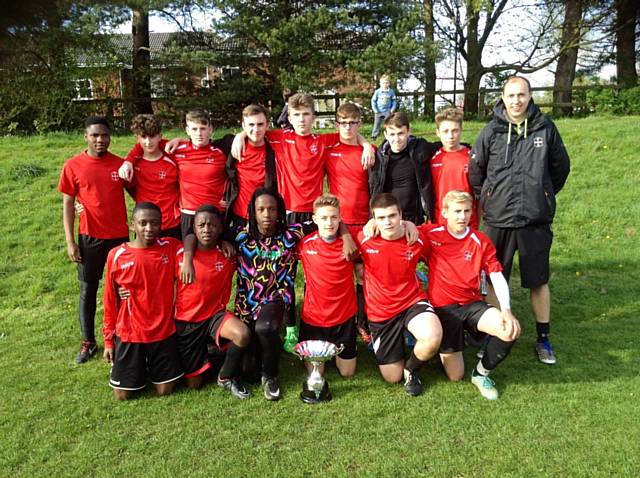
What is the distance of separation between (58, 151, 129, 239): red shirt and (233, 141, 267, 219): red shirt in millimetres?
1055

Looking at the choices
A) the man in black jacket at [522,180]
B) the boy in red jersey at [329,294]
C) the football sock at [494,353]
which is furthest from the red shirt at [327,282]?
the man in black jacket at [522,180]

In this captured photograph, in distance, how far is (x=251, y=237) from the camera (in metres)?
4.45

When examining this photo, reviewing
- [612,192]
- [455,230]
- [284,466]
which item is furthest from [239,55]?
[284,466]

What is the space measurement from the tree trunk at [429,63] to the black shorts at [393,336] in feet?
41.0

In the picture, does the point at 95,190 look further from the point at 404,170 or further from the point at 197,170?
the point at 404,170

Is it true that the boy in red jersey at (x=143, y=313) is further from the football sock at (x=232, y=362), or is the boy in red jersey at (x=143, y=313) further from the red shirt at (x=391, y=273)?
the red shirt at (x=391, y=273)

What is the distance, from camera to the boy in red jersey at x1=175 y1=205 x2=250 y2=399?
419 centimetres

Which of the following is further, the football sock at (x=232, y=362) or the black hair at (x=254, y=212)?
the black hair at (x=254, y=212)

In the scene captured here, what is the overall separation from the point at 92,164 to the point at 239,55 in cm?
1168

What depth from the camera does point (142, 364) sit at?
13.6ft

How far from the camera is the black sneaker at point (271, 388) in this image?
13.4ft

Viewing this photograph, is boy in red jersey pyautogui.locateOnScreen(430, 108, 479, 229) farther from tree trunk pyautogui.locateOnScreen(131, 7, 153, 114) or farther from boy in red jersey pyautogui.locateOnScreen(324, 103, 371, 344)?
tree trunk pyautogui.locateOnScreen(131, 7, 153, 114)

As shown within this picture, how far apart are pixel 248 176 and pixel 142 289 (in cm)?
133

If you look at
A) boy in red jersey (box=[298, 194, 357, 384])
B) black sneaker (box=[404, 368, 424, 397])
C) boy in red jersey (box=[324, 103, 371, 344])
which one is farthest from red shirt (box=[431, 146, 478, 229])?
black sneaker (box=[404, 368, 424, 397])
